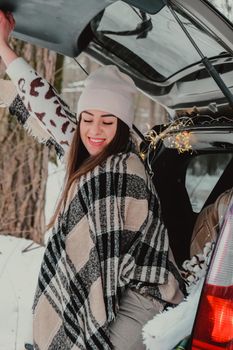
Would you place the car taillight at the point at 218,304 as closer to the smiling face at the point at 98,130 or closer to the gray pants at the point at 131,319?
the gray pants at the point at 131,319

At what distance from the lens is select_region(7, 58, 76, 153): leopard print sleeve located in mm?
3418

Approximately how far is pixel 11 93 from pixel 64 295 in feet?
4.71

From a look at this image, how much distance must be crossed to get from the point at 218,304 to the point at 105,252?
22.6 inches

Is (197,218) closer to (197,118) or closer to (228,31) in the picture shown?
(197,118)

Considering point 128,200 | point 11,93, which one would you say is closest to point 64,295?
point 128,200

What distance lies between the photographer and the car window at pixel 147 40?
2.99 m

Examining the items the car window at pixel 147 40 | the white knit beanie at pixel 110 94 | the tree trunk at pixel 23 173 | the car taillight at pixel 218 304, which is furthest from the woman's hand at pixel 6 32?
the tree trunk at pixel 23 173

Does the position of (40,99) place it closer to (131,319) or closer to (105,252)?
(105,252)


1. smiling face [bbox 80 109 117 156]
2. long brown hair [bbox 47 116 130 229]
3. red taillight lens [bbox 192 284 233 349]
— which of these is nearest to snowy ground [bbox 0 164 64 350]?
long brown hair [bbox 47 116 130 229]

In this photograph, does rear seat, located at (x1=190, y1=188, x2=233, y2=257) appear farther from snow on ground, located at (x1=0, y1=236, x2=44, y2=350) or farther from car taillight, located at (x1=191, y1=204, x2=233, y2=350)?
snow on ground, located at (x1=0, y1=236, x2=44, y2=350)

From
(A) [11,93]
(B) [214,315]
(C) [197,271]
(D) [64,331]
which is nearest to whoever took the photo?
(B) [214,315]

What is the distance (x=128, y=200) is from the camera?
2607 mm

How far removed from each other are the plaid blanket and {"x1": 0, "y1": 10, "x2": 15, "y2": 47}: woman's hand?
3.24 feet

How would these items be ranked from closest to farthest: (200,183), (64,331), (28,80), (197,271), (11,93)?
(64,331) → (197,271) → (28,80) → (11,93) → (200,183)
